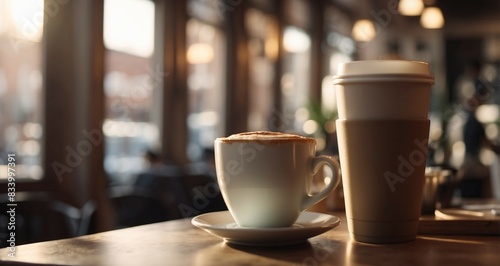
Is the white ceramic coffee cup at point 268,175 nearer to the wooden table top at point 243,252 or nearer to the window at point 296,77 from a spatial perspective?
the wooden table top at point 243,252

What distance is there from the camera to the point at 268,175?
1.02 m

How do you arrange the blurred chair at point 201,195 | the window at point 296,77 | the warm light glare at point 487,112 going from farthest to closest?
the warm light glare at point 487,112, the window at point 296,77, the blurred chair at point 201,195

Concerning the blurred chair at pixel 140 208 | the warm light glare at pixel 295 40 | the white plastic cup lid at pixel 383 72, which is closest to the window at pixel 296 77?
the warm light glare at pixel 295 40

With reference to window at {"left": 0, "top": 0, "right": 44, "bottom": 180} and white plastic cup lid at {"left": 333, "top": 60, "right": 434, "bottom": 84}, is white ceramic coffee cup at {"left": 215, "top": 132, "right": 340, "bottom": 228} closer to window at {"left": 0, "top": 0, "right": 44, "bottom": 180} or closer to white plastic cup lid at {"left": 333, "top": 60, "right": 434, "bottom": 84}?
white plastic cup lid at {"left": 333, "top": 60, "right": 434, "bottom": 84}

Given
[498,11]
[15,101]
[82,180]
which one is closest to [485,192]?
[82,180]

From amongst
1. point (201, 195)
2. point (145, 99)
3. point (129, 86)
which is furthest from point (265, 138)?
point (145, 99)

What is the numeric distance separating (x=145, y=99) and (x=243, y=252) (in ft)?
16.7

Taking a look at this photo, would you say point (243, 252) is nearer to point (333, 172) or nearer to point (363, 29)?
point (333, 172)

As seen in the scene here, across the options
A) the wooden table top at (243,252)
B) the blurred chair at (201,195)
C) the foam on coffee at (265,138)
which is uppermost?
the foam on coffee at (265,138)

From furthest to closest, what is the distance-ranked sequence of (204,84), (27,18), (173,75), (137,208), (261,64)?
(261,64) < (204,84) < (173,75) < (27,18) < (137,208)

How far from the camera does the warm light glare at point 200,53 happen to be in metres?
6.67

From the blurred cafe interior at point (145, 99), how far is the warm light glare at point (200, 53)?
11 millimetres

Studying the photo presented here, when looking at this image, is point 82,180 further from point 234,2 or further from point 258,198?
point 258,198

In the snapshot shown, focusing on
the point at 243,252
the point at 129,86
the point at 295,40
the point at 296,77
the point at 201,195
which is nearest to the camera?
the point at 243,252
